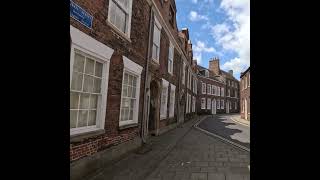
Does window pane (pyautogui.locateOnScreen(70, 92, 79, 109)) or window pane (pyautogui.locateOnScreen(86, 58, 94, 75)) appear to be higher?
window pane (pyautogui.locateOnScreen(86, 58, 94, 75))

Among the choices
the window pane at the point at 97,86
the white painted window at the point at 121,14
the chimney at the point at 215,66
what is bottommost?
the window pane at the point at 97,86

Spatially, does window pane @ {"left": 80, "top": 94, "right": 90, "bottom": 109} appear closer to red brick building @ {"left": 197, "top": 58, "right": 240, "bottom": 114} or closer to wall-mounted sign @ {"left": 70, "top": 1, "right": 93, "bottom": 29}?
wall-mounted sign @ {"left": 70, "top": 1, "right": 93, "bottom": 29}

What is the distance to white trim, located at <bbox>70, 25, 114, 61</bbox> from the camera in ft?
16.8

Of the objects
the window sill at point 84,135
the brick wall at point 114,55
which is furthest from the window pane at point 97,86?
the window sill at point 84,135

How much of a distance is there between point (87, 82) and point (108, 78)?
2.76 feet

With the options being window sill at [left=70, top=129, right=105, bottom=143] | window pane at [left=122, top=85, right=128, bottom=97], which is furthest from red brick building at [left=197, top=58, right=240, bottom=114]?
window sill at [left=70, top=129, right=105, bottom=143]

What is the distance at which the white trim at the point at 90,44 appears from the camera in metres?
5.13

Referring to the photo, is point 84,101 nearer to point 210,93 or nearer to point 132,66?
point 132,66

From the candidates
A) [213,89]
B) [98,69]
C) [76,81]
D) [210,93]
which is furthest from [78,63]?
[213,89]

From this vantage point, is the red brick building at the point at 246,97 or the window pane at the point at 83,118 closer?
the window pane at the point at 83,118

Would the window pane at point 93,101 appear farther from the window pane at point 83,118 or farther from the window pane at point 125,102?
the window pane at point 125,102
